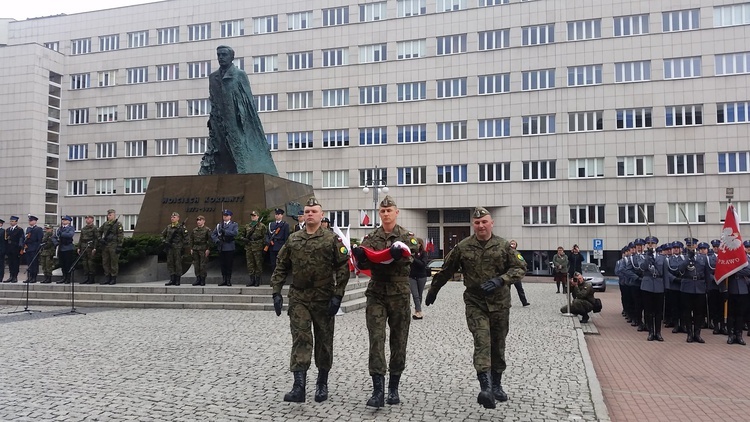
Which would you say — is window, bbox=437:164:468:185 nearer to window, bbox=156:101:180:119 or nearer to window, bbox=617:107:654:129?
window, bbox=617:107:654:129

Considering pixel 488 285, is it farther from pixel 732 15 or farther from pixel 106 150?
pixel 106 150

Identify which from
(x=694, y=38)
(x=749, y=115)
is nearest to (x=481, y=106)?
(x=694, y=38)

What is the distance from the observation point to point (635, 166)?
4044 centimetres

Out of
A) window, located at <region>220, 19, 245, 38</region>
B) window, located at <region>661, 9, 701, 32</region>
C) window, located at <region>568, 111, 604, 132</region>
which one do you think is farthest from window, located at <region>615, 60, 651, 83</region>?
window, located at <region>220, 19, 245, 38</region>

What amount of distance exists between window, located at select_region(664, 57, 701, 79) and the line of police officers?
3130cm

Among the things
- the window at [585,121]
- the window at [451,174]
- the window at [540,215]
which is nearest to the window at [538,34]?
the window at [585,121]

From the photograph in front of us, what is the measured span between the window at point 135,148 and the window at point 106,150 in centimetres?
A: 124

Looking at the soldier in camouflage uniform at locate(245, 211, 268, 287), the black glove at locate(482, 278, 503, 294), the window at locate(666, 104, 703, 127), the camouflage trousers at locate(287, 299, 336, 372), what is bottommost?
the camouflage trousers at locate(287, 299, 336, 372)

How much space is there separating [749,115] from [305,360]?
41.7 m

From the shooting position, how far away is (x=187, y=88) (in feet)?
167

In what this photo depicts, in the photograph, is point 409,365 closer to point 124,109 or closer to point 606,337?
point 606,337

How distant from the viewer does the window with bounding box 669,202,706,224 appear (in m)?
39.0

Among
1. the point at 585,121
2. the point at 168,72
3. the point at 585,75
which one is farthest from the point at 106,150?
the point at 585,75

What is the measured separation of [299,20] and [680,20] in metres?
28.9
